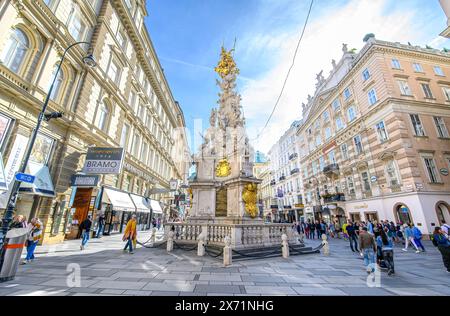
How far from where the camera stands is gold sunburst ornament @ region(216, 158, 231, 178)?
11.4 m

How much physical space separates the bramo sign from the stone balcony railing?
6.49 m

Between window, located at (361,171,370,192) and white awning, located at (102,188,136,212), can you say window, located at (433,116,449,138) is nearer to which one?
window, located at (361,171,370,192)

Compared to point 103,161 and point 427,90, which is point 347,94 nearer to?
point 427,90

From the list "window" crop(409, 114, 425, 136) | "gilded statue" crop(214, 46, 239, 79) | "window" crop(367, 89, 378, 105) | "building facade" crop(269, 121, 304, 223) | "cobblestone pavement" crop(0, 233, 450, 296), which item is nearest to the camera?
"cobblestone pavement" crop(0, 233, 450, 296)

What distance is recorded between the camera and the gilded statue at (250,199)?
9.97 meters

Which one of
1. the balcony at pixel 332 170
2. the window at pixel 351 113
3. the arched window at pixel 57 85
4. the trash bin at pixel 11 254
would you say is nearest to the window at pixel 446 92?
the window at pixel 351 113

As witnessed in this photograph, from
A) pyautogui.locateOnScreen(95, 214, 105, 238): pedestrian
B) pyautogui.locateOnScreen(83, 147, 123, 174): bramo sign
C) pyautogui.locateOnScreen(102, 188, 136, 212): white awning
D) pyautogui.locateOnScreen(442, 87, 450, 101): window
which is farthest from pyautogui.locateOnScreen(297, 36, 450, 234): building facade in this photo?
pyautogui.locateOnScreen(95, 214, 105, 238): pedestrian

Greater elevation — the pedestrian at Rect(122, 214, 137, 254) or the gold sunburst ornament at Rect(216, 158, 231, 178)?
the gold sunburst ornament at Rect(216, 158, 231, 178)

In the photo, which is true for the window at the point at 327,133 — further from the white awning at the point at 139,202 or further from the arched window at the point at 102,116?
the arched window at the point at 102,116

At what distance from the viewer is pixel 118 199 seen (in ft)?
58.5

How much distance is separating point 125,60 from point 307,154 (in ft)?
106

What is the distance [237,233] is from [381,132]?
2165 cm
